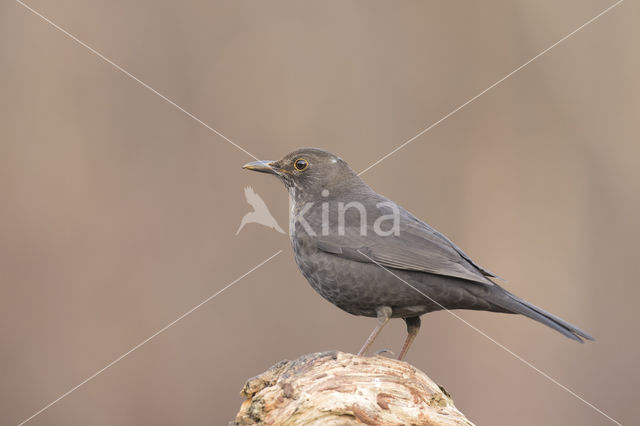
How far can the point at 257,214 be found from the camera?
6.32 metres

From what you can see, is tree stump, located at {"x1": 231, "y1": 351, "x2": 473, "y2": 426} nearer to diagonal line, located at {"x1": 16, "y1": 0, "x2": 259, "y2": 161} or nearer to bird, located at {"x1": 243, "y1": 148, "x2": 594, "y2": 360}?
bird, located at {"x1": 243, "y1": 148, "x2": 594, "y2": 360}

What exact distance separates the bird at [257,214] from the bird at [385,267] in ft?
5.51

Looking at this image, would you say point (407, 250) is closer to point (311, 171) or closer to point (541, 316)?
point (541, 316)

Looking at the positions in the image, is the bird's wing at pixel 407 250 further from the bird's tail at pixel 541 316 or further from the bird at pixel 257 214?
the bird at pixel 257 214

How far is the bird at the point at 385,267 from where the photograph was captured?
388cm

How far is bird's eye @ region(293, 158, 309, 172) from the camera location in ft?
15.3

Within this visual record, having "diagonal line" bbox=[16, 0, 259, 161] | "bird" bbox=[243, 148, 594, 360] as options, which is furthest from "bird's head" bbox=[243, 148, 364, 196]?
"diagonal line" bbox=[16, 0, 259, 161]

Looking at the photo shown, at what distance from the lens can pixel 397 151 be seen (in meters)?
6.68

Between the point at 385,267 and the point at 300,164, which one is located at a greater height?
the point at 300,164

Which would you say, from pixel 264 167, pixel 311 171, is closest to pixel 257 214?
pixel 264 167

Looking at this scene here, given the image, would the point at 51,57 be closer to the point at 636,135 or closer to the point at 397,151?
the point at 397,151

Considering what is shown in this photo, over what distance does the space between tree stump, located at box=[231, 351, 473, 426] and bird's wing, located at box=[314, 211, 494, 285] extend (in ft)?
1.99

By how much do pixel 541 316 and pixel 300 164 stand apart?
74.0 inches

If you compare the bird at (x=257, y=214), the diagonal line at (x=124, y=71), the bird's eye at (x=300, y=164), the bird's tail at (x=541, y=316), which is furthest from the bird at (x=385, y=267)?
the diagonal line at (x=124, y=71)
